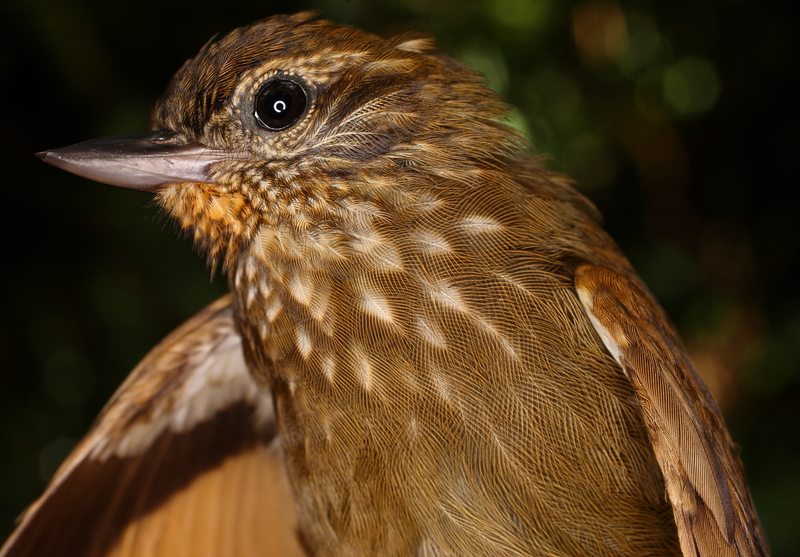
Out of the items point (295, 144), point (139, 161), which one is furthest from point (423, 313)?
point (139, 161)

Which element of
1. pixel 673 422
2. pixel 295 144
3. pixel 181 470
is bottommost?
pixel 181 470

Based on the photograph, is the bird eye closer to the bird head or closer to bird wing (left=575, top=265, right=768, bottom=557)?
the bird head

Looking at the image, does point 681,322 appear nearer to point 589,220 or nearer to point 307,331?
point 589,220

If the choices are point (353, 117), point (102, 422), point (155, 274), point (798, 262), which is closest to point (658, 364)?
point (353, 117)

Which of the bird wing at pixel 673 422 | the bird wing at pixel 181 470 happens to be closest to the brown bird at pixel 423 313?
the bird wing at pixel 673 422

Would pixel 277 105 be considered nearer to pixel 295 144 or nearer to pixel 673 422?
pixel 295 144

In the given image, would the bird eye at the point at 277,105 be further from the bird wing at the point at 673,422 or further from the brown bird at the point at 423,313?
the bird wing at the point at 673,422

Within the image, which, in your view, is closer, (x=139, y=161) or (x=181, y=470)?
(x=139, y=161)
